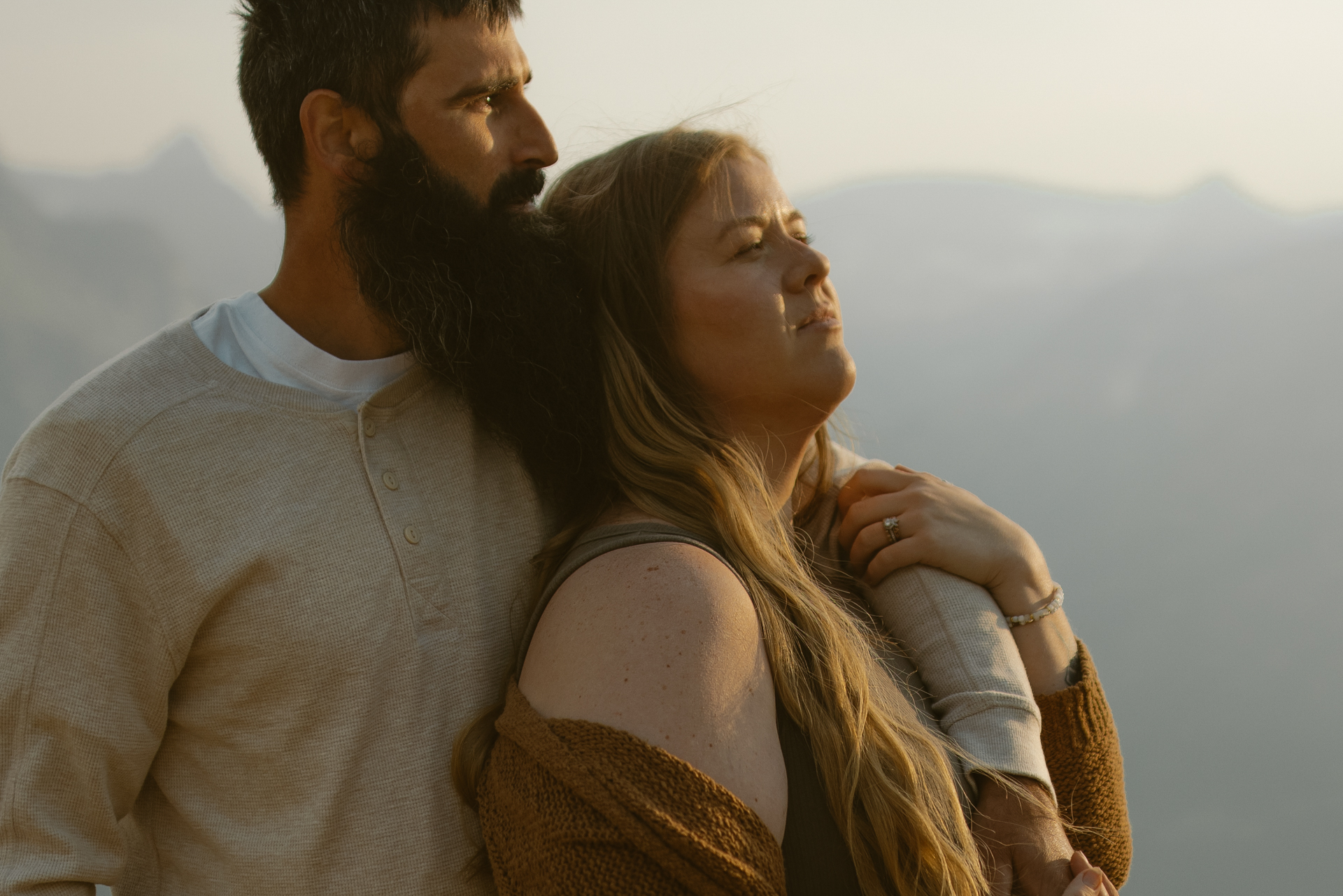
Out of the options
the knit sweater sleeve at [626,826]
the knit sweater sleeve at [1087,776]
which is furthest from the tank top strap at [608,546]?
the knit sweater sleeve at [1087,776]

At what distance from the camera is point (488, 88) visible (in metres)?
1.84

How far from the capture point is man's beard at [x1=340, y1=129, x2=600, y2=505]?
5.94 feet

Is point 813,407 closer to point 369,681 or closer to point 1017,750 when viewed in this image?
point 1017,750

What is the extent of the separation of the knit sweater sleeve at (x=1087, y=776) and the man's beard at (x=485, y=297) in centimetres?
100

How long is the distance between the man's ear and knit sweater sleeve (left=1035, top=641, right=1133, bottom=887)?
1562 millimetres

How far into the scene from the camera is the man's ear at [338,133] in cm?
182

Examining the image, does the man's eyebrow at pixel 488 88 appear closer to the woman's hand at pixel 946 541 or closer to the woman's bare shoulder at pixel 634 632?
the woman's bare shoulder at pixel 634 632

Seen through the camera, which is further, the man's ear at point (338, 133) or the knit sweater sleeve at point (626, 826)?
the man's ear at point (338, 133)

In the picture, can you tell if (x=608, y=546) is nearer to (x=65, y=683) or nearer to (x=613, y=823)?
(x=613, y=823)

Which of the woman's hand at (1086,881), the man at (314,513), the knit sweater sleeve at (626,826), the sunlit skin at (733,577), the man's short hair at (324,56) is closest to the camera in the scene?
the knit sweater sleeve at (626,826)

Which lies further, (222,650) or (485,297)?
(485,297)

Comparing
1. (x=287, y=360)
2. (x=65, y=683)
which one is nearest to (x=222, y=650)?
(x=65, y=683)

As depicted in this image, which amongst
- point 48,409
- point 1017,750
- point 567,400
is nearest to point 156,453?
point 48,409

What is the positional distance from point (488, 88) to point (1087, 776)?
1629mm
